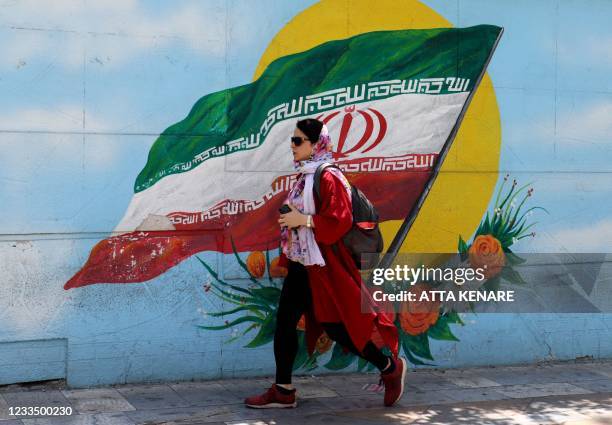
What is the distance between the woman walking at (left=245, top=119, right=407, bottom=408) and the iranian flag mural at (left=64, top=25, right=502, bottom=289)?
0.67m

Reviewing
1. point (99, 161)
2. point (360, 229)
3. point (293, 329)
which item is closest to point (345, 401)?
point (293, 329)

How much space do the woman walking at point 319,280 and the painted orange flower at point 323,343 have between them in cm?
84

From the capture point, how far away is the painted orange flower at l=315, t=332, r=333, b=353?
769 centimetres

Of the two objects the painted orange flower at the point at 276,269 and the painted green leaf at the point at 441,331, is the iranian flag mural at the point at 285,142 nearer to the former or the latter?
the painted orange flower at the point at 276,269

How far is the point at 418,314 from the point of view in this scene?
8.02m

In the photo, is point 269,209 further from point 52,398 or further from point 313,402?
point 52,398

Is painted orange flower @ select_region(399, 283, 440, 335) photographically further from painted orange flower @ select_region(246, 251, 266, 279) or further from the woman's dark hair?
the woman's dark hair

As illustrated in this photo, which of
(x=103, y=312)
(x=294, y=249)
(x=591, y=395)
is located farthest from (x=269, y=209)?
(x=591, y=395)

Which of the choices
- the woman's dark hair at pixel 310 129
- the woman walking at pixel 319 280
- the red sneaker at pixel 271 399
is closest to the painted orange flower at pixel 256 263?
the woman walking at pixel 319 280

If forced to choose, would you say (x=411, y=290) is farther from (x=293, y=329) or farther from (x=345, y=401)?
(x=293, y=329)

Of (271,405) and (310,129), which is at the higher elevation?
(310,129)

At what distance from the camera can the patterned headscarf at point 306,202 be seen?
663 centimetres

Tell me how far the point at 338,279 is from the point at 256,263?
98 centimetres

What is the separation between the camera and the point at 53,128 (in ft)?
22.2
